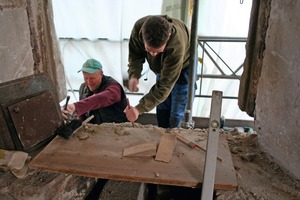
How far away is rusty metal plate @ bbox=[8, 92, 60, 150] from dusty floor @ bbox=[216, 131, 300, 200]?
2.56ft

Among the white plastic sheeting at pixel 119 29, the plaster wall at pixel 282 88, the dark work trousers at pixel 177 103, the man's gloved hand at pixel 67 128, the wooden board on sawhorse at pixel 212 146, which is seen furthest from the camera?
the white plastic sheeting at pixel 119 29

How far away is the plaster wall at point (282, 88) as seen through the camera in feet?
3.38

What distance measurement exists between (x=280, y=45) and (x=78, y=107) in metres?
1.23

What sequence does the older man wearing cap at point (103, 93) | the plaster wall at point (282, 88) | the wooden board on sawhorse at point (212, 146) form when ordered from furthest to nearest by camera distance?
the older man wearing cap at point (103, 93) < the plaster wall at point (282, 88) < the wooden board on sawhorse at point (212, 146)

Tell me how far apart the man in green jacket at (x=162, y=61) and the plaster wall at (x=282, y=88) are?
54cm

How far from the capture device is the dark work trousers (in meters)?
2.21

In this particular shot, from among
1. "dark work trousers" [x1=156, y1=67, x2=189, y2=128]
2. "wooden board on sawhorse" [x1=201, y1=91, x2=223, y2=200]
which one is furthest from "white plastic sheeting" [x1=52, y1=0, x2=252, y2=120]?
"wooden board on sawhorse" [x1=201, y1=91, x2=223, y2=200]

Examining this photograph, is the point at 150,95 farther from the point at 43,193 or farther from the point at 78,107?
the point at 43,193

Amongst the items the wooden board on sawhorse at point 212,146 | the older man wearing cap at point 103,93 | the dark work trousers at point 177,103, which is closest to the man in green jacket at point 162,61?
the dark work trousers at point 177,103

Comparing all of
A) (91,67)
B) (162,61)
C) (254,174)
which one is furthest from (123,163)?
(91,67)

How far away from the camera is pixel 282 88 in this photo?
3.64ft

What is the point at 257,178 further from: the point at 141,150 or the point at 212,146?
the point at 141,150

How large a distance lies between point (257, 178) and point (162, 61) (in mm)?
933

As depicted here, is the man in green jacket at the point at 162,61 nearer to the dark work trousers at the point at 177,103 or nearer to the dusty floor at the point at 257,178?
the dark work trousers at the point at 177,103
